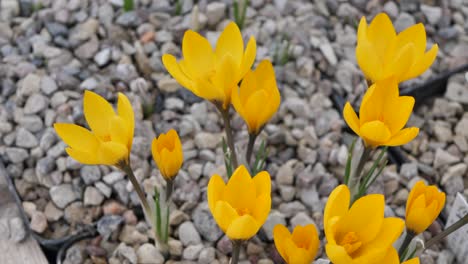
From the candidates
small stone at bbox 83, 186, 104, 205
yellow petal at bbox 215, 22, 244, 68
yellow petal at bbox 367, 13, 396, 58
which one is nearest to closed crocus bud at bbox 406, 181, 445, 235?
yellow petal at bbox 367, 13, 396, 58

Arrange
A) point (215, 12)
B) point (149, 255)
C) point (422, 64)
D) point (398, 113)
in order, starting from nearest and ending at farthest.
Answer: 1. point (398, 113)
2. point (422, 64)
3. point (149, 255)
4. point (215, 12)

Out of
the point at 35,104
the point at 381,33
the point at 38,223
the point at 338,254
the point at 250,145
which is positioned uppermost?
the point at 381,33

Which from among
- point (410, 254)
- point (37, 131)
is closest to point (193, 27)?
point (37, 131)

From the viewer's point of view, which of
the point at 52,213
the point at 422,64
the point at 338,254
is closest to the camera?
the point at 338,254

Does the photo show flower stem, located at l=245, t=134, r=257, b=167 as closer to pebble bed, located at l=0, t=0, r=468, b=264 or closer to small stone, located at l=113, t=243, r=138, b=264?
pebble bed, located at l=0, t=0, r=468, b=264

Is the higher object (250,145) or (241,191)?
(241,191)

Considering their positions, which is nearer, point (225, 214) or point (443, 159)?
point (225, 214)

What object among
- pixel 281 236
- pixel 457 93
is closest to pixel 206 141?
pixel 281 236

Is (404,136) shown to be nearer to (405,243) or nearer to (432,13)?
(405,243)
